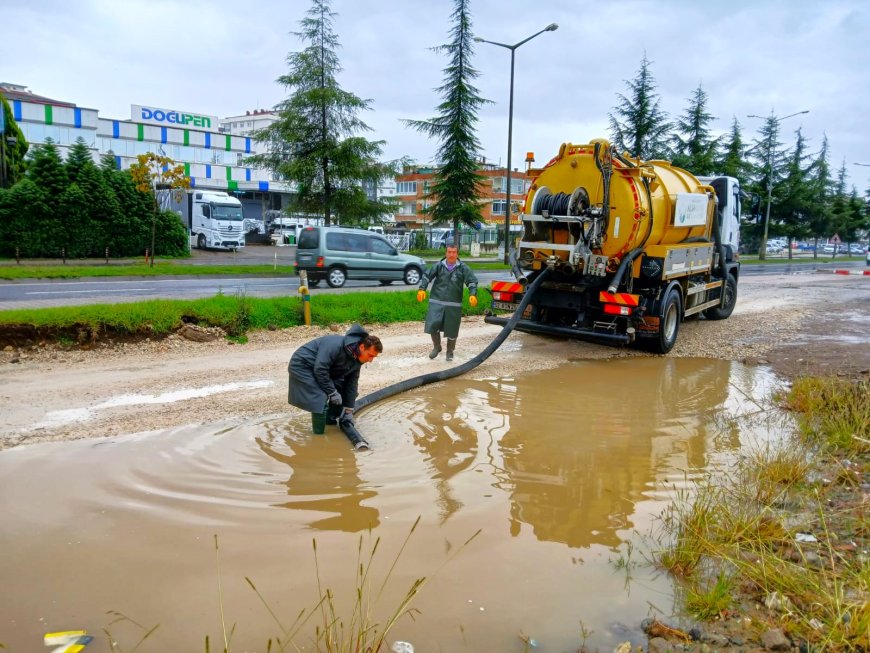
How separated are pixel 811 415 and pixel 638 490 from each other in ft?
9.36

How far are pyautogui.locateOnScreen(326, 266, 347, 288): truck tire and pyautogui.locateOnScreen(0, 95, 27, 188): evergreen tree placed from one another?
66.5 feet

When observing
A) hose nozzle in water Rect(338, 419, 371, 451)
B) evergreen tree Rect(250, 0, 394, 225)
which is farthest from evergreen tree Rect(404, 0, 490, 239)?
hose nozzle in water Rect(338, 419, 371, 451)

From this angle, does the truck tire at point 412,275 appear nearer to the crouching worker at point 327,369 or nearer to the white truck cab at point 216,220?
the crouching worker at point 327,369

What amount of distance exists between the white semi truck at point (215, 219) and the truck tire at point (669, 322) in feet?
91.4

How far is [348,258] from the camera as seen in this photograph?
1903 cm

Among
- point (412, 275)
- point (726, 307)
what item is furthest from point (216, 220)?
point (726, 307)

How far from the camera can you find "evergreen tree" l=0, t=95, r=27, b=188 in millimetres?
30734

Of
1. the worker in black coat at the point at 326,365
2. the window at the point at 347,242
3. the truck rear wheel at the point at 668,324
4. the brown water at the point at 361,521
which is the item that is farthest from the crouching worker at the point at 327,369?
the window at the point at 347,242

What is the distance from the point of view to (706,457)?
6180mm

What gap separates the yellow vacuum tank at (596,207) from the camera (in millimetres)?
9797

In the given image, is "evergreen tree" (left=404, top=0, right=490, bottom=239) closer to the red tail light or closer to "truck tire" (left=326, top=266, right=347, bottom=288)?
"truck tire" (left=326, top=266, right=347, bottom=288)

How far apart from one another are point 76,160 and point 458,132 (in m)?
15.8

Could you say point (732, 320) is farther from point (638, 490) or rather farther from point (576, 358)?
point (638, 490)

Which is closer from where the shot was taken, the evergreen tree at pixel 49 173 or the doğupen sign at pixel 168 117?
the evergreen tree at pixel 49 173
